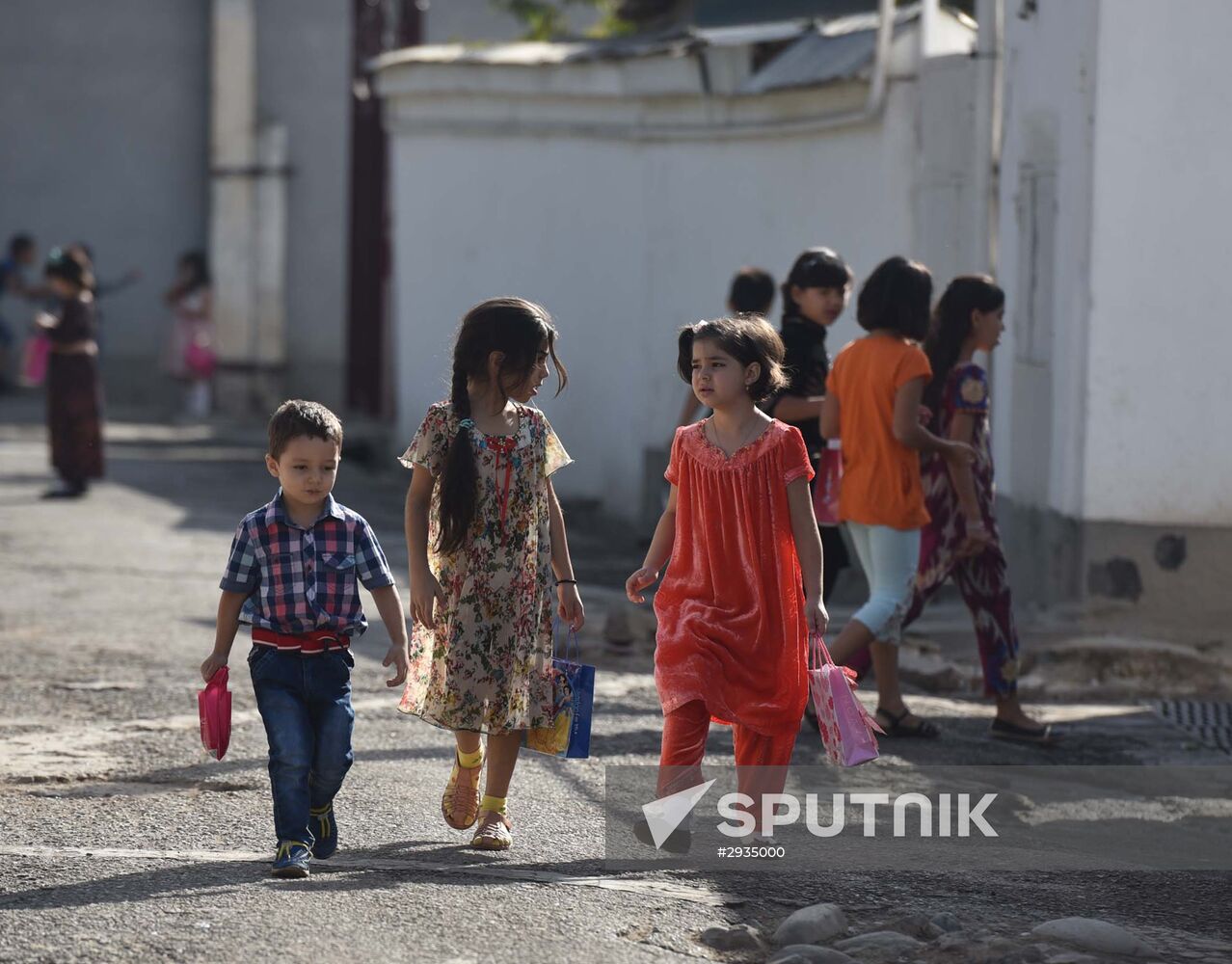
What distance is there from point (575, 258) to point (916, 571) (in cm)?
776

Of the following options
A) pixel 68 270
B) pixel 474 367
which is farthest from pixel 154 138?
pixel 474 367

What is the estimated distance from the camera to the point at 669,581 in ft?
17.4

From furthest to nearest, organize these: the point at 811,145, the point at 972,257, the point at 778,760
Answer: the point at 811,145 → the point at 972,257 → the point at 778,760

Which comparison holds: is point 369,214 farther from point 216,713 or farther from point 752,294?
point 216,713

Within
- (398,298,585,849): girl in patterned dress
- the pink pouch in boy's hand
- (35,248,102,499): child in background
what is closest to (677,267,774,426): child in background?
(398,298,585,849): girl in patterned dress

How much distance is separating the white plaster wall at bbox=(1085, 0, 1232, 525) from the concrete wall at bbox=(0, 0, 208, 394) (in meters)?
15.8

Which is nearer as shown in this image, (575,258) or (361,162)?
(575,258)

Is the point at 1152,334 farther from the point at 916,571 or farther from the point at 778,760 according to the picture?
the point at 778,760

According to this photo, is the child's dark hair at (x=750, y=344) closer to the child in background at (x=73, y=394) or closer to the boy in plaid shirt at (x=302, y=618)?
the boy in plaid shirt at (x=302, y=618)

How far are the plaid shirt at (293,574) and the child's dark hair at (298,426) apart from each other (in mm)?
157

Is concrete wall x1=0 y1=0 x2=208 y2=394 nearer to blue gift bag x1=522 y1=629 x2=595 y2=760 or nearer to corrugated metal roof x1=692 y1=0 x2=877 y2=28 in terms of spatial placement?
corrugated metal roof x1=692 y1=0 x2=877 y2=28

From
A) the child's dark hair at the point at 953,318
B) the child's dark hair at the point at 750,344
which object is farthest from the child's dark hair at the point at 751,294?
the child's dark hair at the point at 750,344

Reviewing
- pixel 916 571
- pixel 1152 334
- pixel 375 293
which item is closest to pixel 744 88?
pixel 1152 334

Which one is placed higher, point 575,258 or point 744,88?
point 744,88
